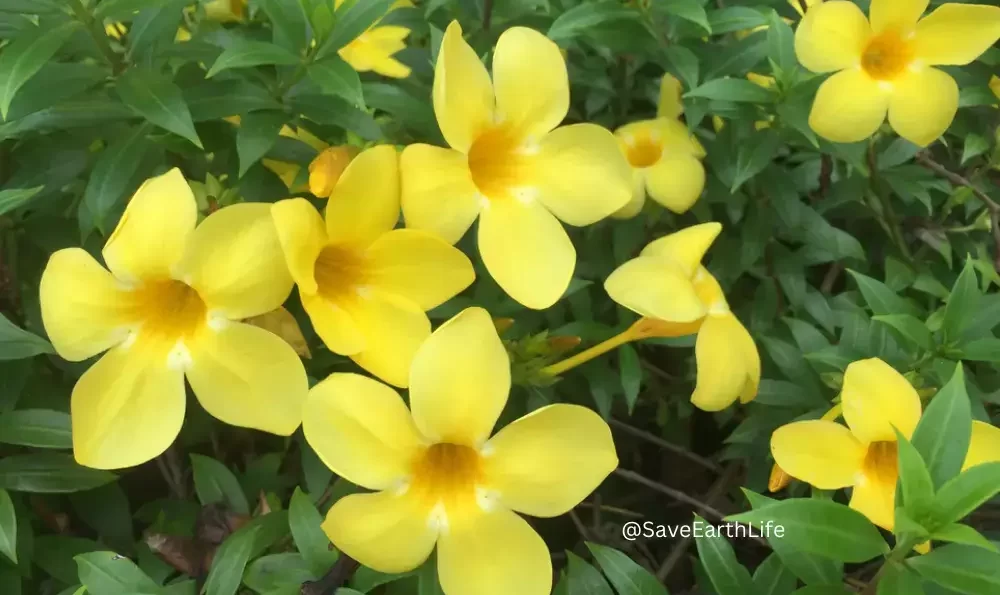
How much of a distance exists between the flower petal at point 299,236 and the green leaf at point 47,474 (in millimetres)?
399

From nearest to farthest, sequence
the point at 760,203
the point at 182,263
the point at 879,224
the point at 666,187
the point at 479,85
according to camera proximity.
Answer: the point at 182,263 → the point at 479,85 → the point at 666,187 → the point at 760,203 → the point at 879,224

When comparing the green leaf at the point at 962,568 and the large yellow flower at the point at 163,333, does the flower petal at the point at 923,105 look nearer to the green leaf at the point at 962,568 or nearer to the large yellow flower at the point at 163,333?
the green leaf at the point at 962,568

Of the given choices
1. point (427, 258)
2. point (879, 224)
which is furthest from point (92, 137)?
point (879, 224)

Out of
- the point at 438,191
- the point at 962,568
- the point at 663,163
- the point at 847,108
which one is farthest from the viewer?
the point at 663,163

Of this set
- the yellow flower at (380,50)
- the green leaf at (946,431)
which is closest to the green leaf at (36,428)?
the yellow flower at (380,50)

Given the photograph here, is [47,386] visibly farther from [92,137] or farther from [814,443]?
[814,443]

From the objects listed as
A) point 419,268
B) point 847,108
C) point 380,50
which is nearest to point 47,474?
point 419,268

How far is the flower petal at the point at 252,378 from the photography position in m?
0.66

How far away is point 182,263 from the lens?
2.07ft

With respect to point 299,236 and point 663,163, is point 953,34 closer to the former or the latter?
point 663,163

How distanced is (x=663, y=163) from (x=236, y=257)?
0.69 metres

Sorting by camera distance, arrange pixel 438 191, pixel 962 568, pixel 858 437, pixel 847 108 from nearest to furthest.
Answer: pixel 962 568, pixel 438 191, pixel 858 437, pixel 847 108

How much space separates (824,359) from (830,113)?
34 cm

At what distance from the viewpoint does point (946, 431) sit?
651 millimetres
